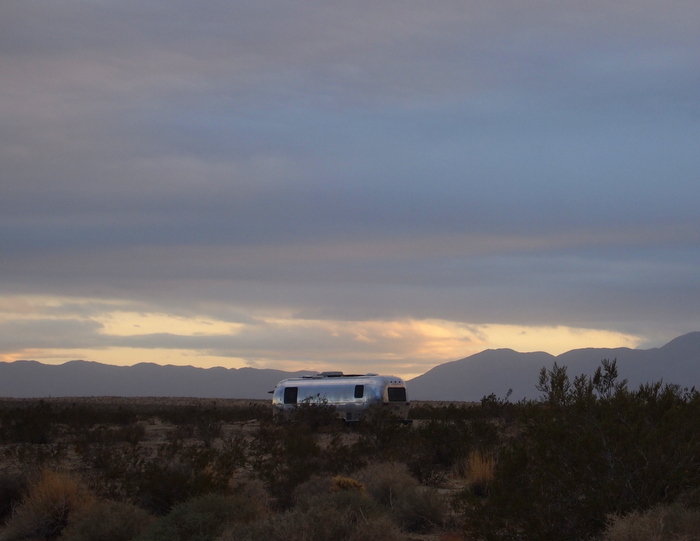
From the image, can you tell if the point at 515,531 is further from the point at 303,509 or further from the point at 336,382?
the point at 336,382

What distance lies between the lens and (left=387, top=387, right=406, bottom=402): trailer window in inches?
1438

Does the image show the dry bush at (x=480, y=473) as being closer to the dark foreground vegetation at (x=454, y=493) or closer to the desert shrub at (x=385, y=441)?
the dark foreground vegetation at (x=454, y=493)

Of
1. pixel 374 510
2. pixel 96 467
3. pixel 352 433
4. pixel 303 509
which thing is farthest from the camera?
pixel 352 433

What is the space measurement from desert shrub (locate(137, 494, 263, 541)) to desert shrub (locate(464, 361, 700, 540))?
10.3ft

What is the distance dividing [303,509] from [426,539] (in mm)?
2390

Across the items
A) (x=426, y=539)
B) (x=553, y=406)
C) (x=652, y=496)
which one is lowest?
(x=426, y=539)

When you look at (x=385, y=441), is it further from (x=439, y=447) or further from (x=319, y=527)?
(x=319, y=527)

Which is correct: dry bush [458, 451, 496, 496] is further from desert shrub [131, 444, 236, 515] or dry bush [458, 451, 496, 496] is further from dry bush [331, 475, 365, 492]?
desert shrub [131, 444, 236, 515]

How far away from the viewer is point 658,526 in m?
8.03

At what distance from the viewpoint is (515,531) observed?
9.20 meters

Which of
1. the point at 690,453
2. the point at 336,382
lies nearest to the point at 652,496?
the point at 690,453

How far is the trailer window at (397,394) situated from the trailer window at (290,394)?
14.9ft

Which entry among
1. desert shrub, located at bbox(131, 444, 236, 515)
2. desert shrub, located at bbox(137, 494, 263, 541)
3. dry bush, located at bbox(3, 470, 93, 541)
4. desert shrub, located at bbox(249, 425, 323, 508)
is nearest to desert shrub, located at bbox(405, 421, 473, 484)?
desert shrub, located at bbox(249, 425, 323, 508)

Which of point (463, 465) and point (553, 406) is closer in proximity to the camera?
point (553, 406)
